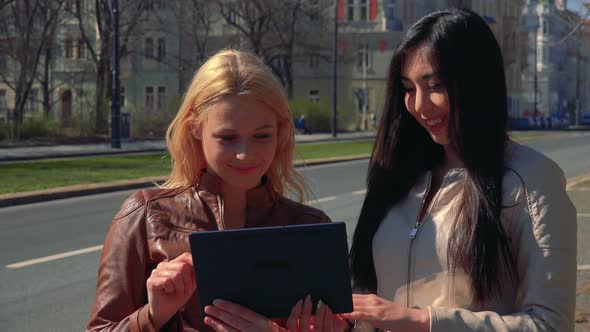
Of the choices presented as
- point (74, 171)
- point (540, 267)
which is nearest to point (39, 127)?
point (74, 171)

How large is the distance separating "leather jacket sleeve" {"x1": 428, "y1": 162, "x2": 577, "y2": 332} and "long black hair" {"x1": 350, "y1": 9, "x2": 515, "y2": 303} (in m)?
0.07

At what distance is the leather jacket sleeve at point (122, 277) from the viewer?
8.01 feet

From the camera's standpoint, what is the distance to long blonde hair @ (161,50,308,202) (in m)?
2.51

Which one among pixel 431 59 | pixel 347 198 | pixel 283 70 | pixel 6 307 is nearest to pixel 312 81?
pixel 283 70

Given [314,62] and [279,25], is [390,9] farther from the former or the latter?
[279,25]

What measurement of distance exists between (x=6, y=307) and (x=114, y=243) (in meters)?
5.52

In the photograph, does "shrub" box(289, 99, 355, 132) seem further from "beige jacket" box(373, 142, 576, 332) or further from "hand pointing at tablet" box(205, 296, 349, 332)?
"hand pointing at tablet" box(205, 296, 349, 332)

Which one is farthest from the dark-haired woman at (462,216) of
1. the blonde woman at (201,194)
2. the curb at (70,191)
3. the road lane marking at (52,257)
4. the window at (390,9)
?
the window at (390,9)

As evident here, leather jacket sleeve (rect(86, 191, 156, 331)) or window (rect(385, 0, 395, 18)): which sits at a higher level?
window (rect(385, 0, 395, 18))

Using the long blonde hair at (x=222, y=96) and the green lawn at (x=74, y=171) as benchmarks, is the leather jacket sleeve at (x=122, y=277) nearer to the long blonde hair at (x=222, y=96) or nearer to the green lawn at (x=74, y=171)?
the long blonde hair at (x=222, y=96)

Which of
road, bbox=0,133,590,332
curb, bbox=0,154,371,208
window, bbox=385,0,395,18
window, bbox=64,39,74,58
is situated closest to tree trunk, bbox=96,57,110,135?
window, bbox=64,39,74,58

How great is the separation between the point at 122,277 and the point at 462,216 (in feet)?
→ 2.91

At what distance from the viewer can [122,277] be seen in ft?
8.01

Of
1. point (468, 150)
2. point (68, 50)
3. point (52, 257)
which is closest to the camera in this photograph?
point (468, 150)
